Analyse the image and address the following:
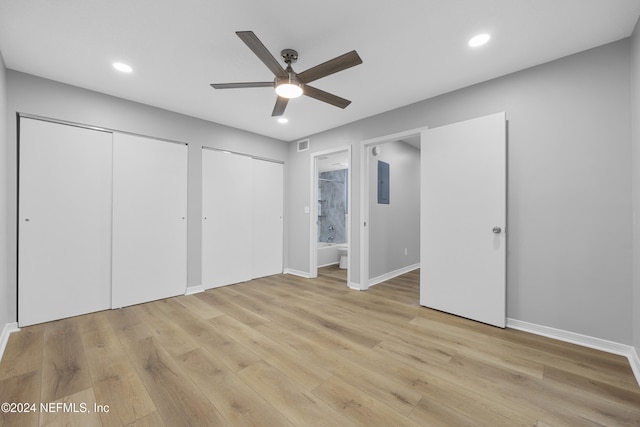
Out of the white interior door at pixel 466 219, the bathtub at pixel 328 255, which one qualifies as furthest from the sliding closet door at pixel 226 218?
the white interior door at pixel 466 219

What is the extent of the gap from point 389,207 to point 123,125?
3941 millimetres

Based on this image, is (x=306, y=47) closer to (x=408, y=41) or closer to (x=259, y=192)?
(x=408, y=41)

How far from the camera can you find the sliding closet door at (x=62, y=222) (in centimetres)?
256

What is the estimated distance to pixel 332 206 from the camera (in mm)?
7004

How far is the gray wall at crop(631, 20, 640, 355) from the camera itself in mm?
1872

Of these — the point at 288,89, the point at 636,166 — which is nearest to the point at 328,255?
the point at 288,89

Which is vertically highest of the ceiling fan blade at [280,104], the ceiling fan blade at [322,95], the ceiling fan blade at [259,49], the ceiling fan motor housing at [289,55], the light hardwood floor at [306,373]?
the ceiling fan motor housing at [289,55]

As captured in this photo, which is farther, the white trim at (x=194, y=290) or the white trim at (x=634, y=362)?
the white trim at (x=194, y=290)

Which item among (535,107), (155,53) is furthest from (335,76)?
(535,107)

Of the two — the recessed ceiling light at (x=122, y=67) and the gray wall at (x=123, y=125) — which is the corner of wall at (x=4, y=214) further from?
the recessed ceiling light at (x=122, y=67)

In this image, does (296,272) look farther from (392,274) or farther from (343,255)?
(392,274)

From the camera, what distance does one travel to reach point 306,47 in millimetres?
2170

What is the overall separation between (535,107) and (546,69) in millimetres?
334

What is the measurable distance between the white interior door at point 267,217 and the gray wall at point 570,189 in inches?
124
